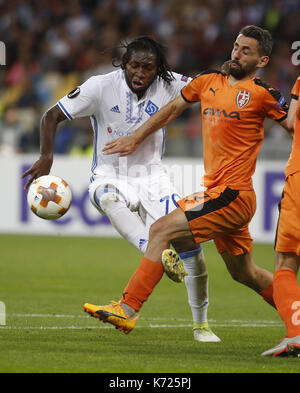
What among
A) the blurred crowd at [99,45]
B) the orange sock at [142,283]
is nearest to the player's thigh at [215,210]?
the orange sock at [142,283]

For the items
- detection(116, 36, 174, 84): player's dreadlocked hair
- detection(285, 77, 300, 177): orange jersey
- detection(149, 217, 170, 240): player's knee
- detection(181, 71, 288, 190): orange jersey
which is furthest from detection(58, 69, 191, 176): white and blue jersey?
detection(285, 77, 300, 177): orange jersey

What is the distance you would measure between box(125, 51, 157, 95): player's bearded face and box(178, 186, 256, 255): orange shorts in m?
1.30

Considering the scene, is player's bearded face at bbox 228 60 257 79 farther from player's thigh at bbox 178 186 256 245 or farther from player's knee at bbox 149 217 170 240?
player's knee at bbox 149 217 170 240

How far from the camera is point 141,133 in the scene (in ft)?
21.0

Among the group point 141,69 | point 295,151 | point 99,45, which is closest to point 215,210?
point 295,151

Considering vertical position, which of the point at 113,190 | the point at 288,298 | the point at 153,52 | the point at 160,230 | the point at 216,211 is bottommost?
the point at 288,298

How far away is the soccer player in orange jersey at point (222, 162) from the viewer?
228 inches

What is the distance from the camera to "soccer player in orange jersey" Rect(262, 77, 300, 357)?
546cm

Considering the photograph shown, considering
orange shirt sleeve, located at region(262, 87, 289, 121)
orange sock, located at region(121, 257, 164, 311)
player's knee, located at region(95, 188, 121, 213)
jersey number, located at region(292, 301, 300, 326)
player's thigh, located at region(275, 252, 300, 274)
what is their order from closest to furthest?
1. jersey number, located at region(292, 301, 300, 326)
2. player's thigh, located at region(275, 252, 300, 274)
3. orange sock, located at region(121, 257, 164, 311)
4. orange shirt sleeve, located at region(262, 87, 289, 121)
5. player's knee, located at region(95, 188, 121, 213)

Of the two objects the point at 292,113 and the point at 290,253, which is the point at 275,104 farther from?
the point at 290,253

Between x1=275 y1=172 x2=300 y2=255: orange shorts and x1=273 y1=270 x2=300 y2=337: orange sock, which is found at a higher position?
x1=275 y1=172 x2=300 y2=255: orange shorts

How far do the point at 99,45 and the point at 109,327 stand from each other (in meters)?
12.1

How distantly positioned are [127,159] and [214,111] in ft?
3.64

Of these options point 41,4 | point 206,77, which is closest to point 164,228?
point 206,77
